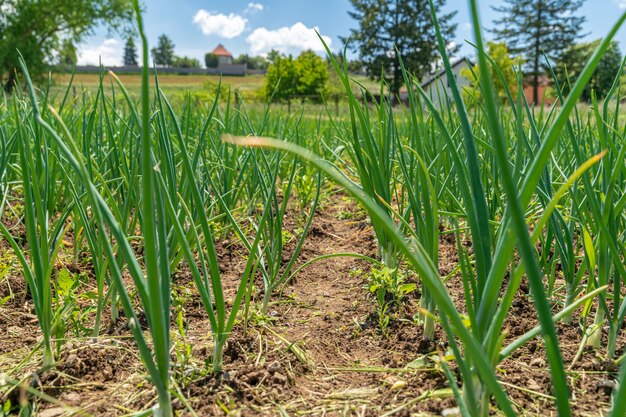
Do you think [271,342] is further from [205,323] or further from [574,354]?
[574,354]

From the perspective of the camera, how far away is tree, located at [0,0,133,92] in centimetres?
1969

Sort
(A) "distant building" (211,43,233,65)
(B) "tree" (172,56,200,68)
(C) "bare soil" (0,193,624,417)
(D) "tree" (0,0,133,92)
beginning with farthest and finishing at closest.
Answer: (A) "distant building" (211,43,233,65) < (B) "tree" (172,56,200,68) < (D) "tree" (0,0,133,92) < (C) "bare soil" (0,193,624,417)

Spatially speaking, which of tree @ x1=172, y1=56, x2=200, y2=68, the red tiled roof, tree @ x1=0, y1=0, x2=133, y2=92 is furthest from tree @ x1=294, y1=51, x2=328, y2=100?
the red tiled roof

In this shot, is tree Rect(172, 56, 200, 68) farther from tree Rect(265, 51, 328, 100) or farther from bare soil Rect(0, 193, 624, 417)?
bare soil Rect(0, 193, 624, 417)

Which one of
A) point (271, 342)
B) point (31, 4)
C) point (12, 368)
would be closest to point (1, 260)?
point (12, 368)

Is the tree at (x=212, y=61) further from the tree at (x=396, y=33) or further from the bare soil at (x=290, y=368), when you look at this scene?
the bare soil at (x=290, y=368)

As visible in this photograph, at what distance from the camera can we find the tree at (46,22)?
1969 cm

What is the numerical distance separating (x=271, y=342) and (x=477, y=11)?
824 mm

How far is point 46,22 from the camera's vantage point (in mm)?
20875

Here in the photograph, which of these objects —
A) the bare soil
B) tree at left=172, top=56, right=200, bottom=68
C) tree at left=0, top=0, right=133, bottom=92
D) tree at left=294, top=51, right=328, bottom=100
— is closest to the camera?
the bare soil

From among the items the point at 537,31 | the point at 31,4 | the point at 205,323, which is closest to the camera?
the point at 205,323

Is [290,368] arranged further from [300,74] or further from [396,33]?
[396,33]

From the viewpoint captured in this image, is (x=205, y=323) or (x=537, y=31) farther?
(x=537, y=31)

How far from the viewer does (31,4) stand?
20.4 metres
